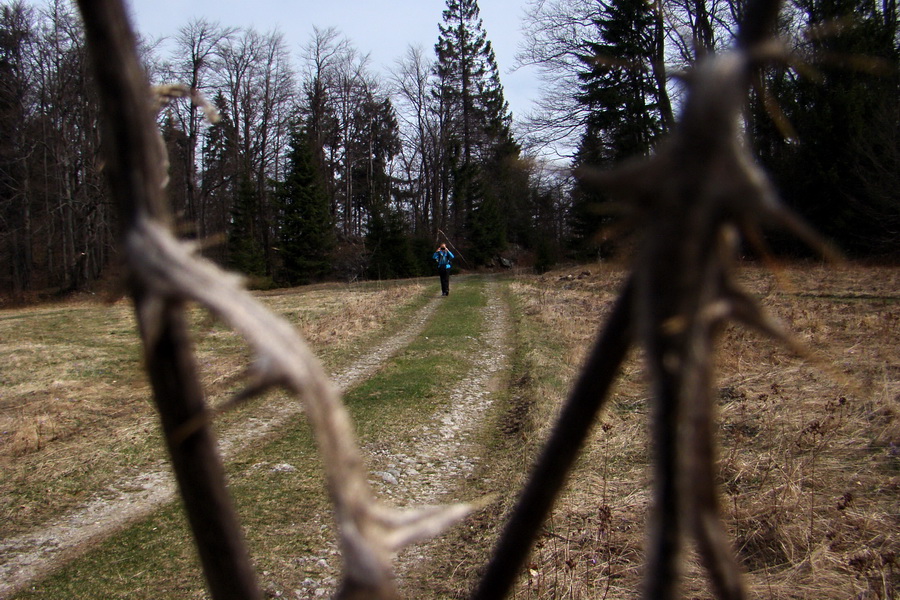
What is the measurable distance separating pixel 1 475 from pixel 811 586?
599cm

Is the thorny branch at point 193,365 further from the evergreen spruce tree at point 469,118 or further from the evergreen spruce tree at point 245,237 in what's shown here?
the evergreen spruce tree at point 469,118

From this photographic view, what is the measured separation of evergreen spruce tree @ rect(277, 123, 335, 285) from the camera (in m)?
27.9

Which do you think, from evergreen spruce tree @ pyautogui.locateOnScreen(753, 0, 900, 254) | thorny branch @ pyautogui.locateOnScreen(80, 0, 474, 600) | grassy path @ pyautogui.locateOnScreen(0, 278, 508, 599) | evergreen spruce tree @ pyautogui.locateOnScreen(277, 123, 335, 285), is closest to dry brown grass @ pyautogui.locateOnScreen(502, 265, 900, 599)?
thorny branch @ pyautogui.locateOnScreen(80, 0, 474, 600)

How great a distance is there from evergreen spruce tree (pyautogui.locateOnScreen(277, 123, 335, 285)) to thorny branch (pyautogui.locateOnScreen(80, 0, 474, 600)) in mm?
28551

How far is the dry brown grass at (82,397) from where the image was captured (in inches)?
182

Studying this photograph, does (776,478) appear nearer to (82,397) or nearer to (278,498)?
(278,498)

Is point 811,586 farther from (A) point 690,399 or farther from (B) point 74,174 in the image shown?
(B) point 74,174

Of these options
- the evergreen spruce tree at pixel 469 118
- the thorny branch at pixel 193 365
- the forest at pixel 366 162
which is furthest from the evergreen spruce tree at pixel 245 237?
the thorny branch at pixel 193 365

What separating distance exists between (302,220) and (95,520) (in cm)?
2516

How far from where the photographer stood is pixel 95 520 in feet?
13.7

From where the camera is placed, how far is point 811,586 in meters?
2.63

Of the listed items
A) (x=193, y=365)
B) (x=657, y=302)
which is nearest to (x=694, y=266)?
(x=657, y=302)

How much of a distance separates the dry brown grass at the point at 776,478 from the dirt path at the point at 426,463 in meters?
0.76

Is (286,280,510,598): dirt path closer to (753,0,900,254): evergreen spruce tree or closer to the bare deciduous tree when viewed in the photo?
the bare deciduous tree
